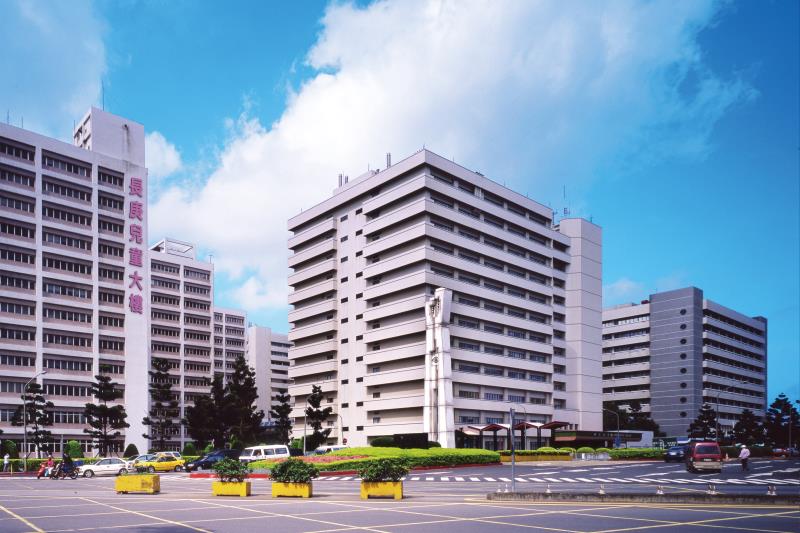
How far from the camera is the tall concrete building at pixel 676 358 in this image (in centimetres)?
13812

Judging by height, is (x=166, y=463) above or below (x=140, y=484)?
below

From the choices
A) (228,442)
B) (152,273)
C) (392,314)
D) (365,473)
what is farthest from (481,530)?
(152,273)

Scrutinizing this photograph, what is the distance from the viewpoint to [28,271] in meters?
87.8

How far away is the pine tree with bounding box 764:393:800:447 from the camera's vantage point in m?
116

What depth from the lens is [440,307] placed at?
80.8m

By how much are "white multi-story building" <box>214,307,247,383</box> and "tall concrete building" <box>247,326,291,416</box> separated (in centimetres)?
690

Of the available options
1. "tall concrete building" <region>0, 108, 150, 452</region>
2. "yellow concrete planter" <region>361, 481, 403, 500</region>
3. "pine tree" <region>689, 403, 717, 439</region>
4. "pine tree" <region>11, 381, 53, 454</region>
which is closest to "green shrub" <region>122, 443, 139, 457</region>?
"tall concrete building" <region>0, 108, 150, 452</region>

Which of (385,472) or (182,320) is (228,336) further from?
(385,472)

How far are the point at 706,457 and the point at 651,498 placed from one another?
20873 millimetres

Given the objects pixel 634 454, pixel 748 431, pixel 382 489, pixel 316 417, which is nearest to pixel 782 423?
pixel 748 431

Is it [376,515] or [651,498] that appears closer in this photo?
[376,515]

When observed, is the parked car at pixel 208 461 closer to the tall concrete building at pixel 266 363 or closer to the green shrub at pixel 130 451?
the green shrub at pixel 130 451

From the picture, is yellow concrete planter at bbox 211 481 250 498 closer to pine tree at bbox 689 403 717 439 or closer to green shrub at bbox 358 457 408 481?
green shrub at bbox 358 457 408 481

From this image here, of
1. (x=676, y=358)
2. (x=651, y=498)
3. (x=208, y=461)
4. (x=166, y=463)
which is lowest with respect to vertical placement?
(x=166, y=463)
